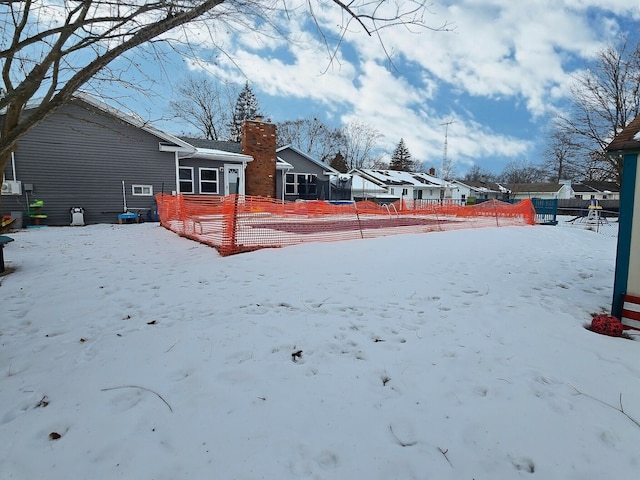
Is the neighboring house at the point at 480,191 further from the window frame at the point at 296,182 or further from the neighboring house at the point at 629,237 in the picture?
the neighboring house at the point at 629,237

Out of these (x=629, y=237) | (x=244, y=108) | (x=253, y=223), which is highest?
(x=244, y=108)

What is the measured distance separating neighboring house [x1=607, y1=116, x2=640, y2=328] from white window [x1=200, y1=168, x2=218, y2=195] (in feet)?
49.7

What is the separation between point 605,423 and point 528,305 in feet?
7.08

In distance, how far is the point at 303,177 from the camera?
22062mm

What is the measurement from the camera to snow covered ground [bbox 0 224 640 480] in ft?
5.99

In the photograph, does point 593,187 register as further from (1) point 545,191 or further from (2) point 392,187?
(2) point 392,187

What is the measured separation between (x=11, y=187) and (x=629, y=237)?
15486mm

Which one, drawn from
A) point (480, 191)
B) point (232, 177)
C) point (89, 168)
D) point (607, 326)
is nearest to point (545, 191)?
point (480, 191)

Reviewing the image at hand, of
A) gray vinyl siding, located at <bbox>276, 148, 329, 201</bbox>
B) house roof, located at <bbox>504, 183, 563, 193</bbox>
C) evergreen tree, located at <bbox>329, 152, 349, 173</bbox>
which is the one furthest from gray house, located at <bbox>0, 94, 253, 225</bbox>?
house roof, located at <bbox>504, 183, 563, 193</bbox>

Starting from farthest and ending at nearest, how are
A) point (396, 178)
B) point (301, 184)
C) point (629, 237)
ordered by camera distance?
point (396, 178), point (301, 184), point (629, 237)

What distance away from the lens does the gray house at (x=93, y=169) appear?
39.1ft

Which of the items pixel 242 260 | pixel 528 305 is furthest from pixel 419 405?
pixel 242 260

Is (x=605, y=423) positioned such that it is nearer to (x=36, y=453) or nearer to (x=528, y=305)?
(x=528, y=305)

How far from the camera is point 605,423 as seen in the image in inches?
83.2
